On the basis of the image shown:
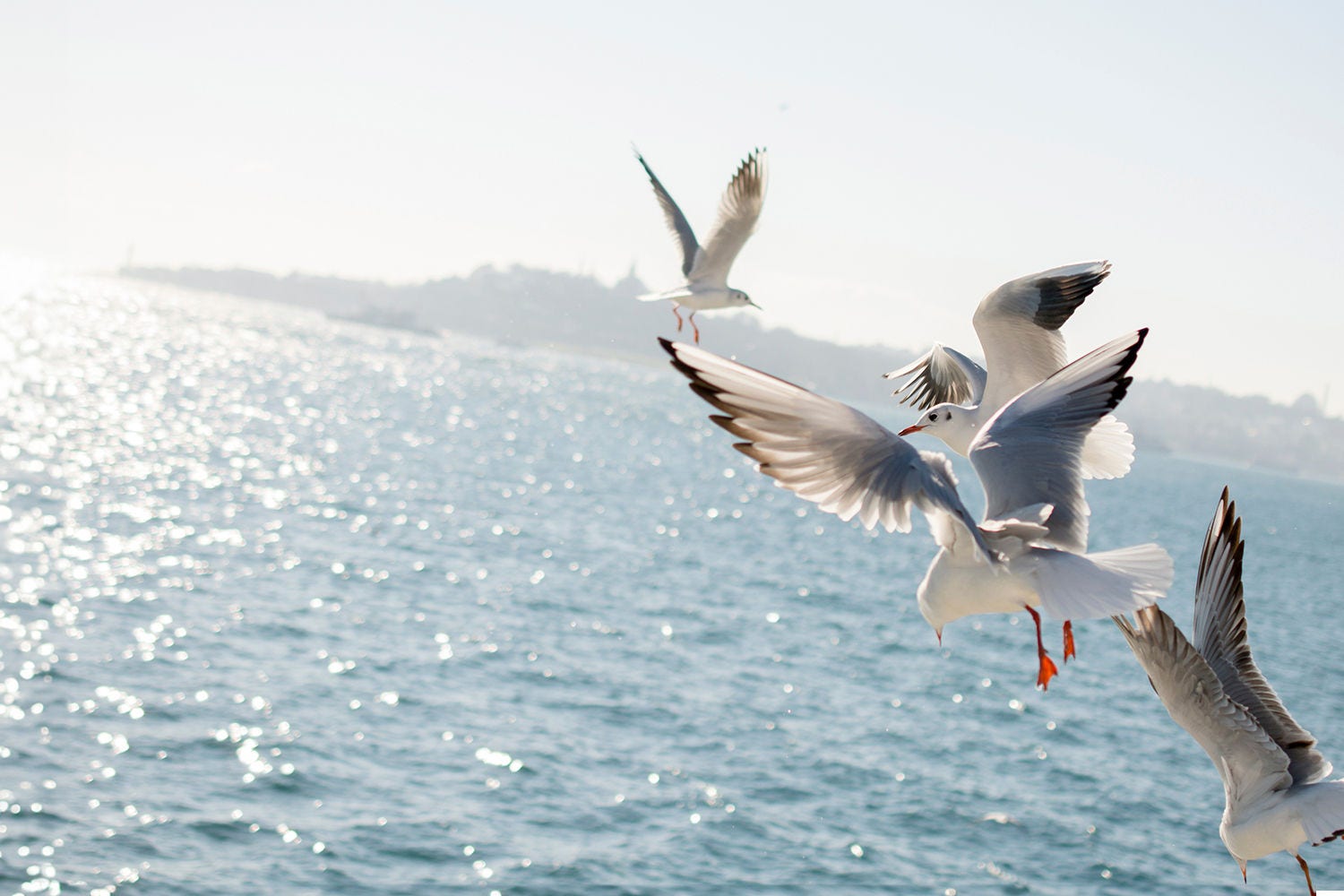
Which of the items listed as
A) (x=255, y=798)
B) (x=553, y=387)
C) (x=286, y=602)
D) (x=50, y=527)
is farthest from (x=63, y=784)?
(x=553, y=387)

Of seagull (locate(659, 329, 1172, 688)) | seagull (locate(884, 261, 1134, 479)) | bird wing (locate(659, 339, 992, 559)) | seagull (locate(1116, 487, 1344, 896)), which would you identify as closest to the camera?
bird wing (locate(659, 339, 992, 559))

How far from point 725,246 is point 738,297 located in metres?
0.65

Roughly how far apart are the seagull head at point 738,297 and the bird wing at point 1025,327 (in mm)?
5270

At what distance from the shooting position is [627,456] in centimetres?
10688

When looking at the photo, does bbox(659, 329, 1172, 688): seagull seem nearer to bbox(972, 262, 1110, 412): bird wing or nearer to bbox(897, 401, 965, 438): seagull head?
bbox(897, 401, 965, 438): seagull head

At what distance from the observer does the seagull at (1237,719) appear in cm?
431

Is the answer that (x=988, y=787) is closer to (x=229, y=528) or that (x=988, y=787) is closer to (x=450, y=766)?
(x=450, y=766)

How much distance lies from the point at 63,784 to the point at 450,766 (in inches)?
298

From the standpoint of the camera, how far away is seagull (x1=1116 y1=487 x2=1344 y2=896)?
14.1ft

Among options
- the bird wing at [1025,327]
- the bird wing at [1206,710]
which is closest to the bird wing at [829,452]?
the bird wing at [1206,710]

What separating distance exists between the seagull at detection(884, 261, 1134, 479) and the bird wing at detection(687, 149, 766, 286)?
544cm

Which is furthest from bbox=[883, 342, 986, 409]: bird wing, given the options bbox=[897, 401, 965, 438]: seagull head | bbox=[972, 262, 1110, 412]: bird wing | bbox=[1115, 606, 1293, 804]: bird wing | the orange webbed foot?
the orange webbed foot

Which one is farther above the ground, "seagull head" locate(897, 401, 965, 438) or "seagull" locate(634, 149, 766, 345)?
"seagull" locate(634, 149, 766, 345)

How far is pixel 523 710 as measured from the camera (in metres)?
31.0
